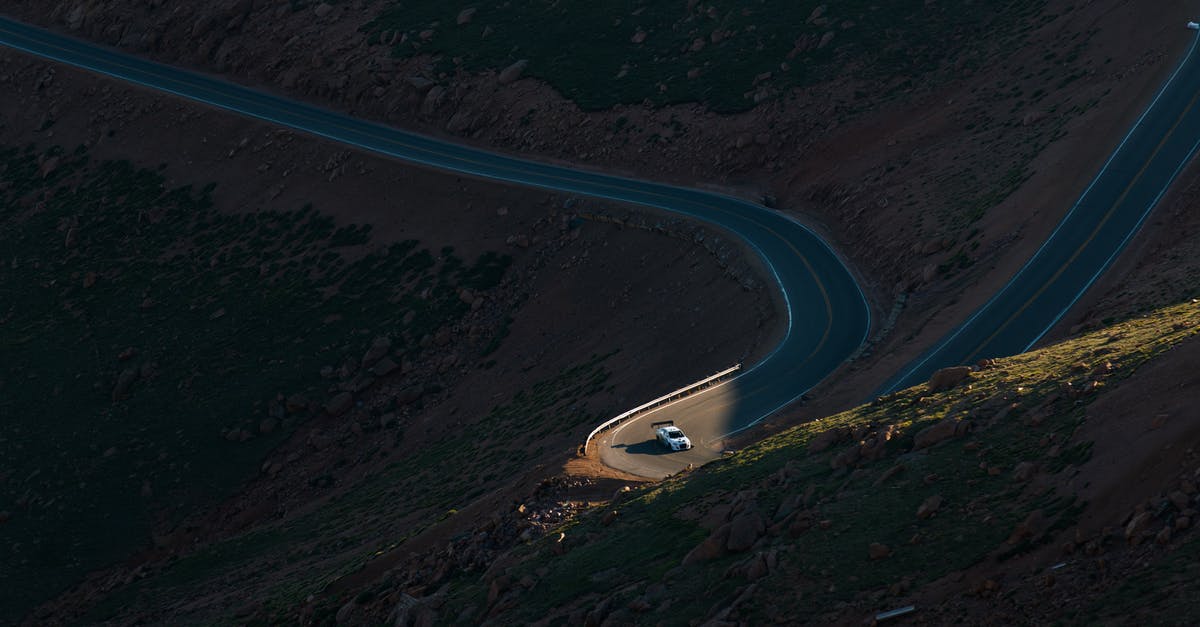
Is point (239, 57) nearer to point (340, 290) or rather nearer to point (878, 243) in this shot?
point (340, 290)

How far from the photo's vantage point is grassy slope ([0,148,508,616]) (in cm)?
6156

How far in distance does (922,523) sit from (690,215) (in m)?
43.0

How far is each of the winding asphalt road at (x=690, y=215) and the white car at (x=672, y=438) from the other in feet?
1.38

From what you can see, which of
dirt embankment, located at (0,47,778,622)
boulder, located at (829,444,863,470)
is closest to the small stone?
dirt embankment, located at (0,47,778,622)

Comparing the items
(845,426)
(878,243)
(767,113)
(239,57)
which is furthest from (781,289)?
(239,57)

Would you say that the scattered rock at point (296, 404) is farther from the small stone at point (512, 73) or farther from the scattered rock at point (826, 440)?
the scattered rock at point (826, 440)

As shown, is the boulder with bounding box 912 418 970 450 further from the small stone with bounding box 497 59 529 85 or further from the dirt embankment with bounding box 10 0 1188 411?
the small stone with bounding box 497 59 529 85

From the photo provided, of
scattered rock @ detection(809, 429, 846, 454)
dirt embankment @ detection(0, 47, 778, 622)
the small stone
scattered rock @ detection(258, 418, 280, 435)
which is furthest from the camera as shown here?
the small stone

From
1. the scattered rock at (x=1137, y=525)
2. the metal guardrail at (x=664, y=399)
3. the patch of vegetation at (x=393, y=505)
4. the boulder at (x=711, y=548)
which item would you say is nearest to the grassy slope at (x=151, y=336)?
the patch of vegetation at (x=393, y=505)

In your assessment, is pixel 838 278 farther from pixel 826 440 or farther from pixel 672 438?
pixel 826 440

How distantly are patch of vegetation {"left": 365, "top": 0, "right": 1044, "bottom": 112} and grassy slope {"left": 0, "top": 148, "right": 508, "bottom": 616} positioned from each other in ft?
57.1

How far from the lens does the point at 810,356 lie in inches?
2037

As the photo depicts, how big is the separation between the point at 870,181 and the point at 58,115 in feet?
197

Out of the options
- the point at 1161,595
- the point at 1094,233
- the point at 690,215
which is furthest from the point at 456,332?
the point at 1161,595
